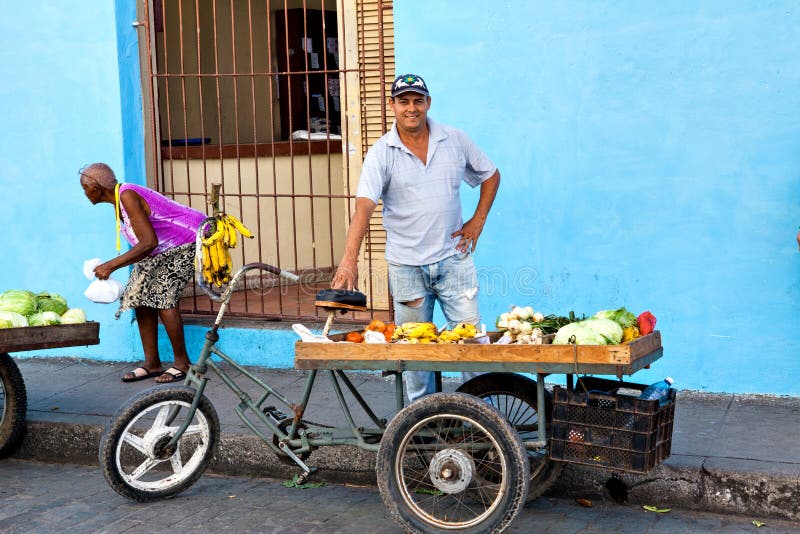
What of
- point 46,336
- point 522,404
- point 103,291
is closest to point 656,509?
point 522,404

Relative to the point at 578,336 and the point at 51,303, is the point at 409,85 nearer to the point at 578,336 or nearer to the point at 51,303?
the point at 578,336

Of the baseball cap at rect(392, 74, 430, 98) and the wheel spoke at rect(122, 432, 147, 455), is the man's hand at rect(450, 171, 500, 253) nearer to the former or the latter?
the baseball cap at rect(392, 74, 430, 98)

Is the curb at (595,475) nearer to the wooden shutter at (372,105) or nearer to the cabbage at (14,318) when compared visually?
the cabbage at (14,318)

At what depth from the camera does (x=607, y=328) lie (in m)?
4.15

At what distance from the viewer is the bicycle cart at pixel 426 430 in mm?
4133

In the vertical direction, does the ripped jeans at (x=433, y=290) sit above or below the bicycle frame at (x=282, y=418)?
above

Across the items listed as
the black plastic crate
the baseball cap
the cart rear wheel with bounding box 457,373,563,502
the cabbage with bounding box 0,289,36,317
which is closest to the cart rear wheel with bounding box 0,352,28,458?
the cabbage with bounding box 0,289,36,317

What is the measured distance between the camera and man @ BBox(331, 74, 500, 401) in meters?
4.84

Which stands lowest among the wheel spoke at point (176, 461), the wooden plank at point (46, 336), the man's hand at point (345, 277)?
the wheel spoke at point (176, 461)

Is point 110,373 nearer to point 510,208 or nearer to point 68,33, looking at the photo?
point 68,33

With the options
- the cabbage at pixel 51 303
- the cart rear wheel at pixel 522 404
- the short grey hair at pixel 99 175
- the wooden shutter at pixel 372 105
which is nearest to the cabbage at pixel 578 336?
the cart rear wheel at pixel 522 404

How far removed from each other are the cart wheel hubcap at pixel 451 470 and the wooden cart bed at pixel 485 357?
39 cm

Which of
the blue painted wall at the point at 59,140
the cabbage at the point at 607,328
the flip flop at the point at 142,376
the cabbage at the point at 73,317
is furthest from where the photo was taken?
the blue painted wall at the point at 59,140

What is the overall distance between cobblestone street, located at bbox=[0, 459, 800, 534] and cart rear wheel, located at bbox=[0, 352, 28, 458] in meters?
0.37
